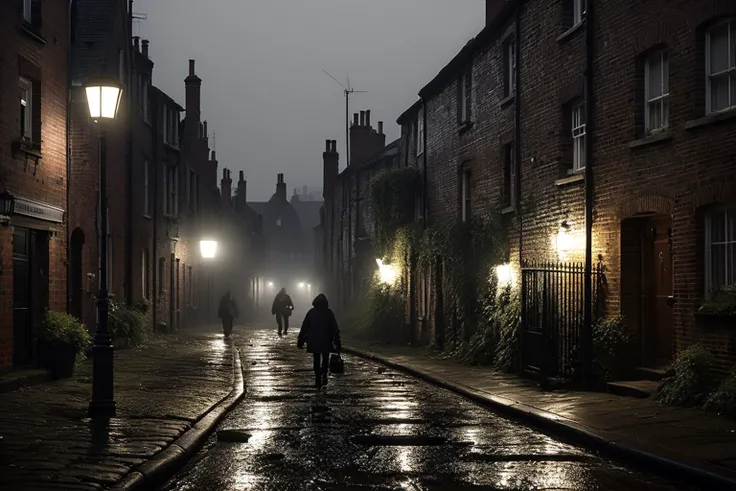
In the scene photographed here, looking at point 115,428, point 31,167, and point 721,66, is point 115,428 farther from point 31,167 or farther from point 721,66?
point 721,66

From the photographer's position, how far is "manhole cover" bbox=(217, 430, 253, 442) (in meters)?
11.2

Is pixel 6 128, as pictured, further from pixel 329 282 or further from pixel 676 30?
pixel 329 282

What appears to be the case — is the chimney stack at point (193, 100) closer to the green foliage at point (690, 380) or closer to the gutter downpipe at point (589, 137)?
the gutter downpipe at point (589, 137)

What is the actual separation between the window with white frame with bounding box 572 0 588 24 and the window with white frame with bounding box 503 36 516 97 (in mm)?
3753

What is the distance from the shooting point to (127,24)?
28297 millimetres

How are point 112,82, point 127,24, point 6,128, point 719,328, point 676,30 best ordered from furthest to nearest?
point 127,24 → point 6,128 → point 676,30 → point 719,328 → point 112,82

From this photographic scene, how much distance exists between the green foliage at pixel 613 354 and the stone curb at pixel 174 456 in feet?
19.6

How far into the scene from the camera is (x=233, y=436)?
1122 cm

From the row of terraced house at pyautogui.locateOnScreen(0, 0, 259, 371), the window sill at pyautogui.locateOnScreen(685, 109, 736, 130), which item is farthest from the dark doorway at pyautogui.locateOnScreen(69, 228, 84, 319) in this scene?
the window sill at pyautogui.locateOnScreen(685, 109, 736, 130)

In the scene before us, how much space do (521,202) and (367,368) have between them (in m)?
5.16

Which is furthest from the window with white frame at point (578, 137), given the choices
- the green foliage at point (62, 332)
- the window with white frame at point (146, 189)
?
the window with white frame at point (146, 189)

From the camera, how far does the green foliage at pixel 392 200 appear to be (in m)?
31.9

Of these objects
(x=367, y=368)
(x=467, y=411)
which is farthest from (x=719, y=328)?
(x=367, y=368)

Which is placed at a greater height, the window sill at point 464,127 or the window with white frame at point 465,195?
the window sill at point 464,127
